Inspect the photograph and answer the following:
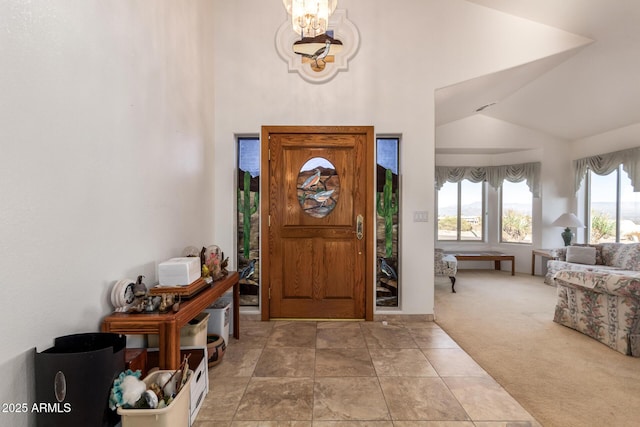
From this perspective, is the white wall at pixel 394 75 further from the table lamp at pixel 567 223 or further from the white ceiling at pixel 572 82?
the table lamp at pixel 567 223

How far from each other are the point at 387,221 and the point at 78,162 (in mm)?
2918

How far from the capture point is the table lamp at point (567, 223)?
6.14 m

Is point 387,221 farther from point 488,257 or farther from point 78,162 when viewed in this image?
point 488,257

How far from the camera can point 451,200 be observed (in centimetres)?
766

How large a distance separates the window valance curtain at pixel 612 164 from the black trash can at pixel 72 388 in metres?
7.35

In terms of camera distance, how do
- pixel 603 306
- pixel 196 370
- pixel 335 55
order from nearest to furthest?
1. pixel 196 370
2. pixel 603 306
3. pixel 335 55

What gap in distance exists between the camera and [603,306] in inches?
127

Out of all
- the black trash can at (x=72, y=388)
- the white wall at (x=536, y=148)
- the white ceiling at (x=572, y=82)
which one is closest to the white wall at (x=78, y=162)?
the black trash can at (x=72, y=388)

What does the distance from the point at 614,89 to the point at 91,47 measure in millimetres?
6341

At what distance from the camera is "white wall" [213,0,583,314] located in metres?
3.55

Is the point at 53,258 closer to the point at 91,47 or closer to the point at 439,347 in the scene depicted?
the point at 91,47

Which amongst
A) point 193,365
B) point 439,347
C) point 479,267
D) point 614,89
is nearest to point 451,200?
point 479,267

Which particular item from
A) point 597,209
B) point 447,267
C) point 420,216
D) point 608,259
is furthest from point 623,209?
point 420,216

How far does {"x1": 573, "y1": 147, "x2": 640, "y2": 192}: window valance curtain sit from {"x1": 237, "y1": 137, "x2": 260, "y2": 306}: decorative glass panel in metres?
6.14
